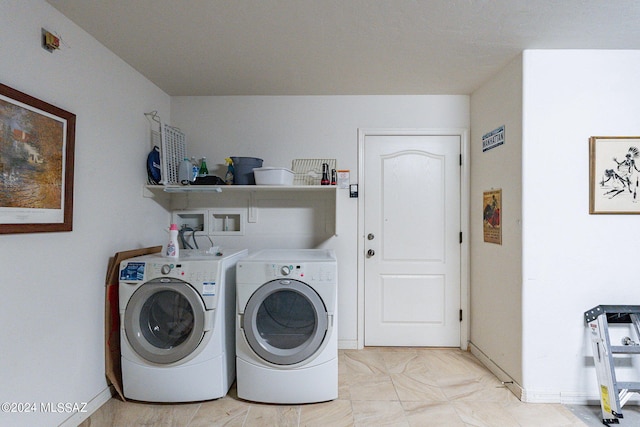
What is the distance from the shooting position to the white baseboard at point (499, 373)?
2.20 m

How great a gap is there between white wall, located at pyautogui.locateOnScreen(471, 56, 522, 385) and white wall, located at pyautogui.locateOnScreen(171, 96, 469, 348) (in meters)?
0.40

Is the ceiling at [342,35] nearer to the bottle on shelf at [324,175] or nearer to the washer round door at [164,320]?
the bottle on shelf at [324,175]

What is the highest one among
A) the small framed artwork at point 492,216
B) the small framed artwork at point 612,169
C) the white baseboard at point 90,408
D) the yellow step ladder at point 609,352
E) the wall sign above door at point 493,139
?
the wall sign above door at point 493,139

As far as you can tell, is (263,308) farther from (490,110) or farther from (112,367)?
(490,110)

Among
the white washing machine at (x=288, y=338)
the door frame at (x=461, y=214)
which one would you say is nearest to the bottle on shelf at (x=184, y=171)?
the white washing machine at (x=288, y=338)

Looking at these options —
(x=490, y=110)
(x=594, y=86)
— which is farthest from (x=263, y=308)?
(x=594, y=86)

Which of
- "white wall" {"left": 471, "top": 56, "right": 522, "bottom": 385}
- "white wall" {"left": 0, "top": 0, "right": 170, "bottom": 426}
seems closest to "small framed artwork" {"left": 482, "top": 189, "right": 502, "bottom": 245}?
"white wall" {"left": 471, "top": 56, "right": 522, "bottom": 385}

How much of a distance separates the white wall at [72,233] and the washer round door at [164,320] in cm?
23

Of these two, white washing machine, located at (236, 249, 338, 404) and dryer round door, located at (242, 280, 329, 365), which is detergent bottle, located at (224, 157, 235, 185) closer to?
Answer: white washing machine, located at (236, 249, 338, 404)

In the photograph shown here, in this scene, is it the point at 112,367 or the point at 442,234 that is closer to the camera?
the point at 112,367

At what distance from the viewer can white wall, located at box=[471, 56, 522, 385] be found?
87.7 inches

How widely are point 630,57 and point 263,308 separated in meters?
2.82

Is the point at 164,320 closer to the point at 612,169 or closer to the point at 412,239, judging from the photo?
the point at 412,239

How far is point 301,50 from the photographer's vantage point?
220 centimetres
